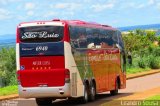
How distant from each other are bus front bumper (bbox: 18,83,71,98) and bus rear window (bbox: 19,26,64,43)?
1.86 meters

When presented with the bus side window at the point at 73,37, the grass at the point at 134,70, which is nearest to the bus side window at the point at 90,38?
the bus side window at the point at 73,37

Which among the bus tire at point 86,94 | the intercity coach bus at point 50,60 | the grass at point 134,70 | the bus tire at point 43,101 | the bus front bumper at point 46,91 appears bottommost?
the grass at point 134,70

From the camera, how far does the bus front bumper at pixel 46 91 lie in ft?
72.4

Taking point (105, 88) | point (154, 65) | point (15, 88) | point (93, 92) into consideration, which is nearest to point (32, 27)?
point (93, 92)

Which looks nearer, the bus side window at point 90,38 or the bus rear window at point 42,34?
the bus rear window at point 42,34

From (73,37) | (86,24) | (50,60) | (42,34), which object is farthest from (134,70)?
(50,60)

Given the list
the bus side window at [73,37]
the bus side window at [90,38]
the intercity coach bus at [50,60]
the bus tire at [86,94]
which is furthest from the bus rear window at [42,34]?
the bus tire at [86,94]

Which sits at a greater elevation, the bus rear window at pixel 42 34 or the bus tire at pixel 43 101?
the bus rear window at pixel 42 34

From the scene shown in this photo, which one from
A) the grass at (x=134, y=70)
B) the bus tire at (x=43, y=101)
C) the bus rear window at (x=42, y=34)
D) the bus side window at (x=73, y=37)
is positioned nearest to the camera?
the bus rear window at (x=42, y=34)

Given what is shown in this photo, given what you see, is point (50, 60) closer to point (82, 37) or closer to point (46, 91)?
point (46, 91)

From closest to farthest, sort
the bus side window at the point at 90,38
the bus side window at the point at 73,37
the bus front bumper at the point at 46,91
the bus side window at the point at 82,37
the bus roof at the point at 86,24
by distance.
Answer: the bus front bumper at the point at 46,91
the bus side window at the point at 73,37
the bus roof at the point at 86,24
the bus side window at the point at 82,37
the bus side window at the point at 90,38

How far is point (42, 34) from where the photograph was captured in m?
22.5

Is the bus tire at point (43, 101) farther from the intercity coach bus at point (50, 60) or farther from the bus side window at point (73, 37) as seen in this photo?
the bus side window at point (73, 37)

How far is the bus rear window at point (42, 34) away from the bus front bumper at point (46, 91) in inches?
73.4
